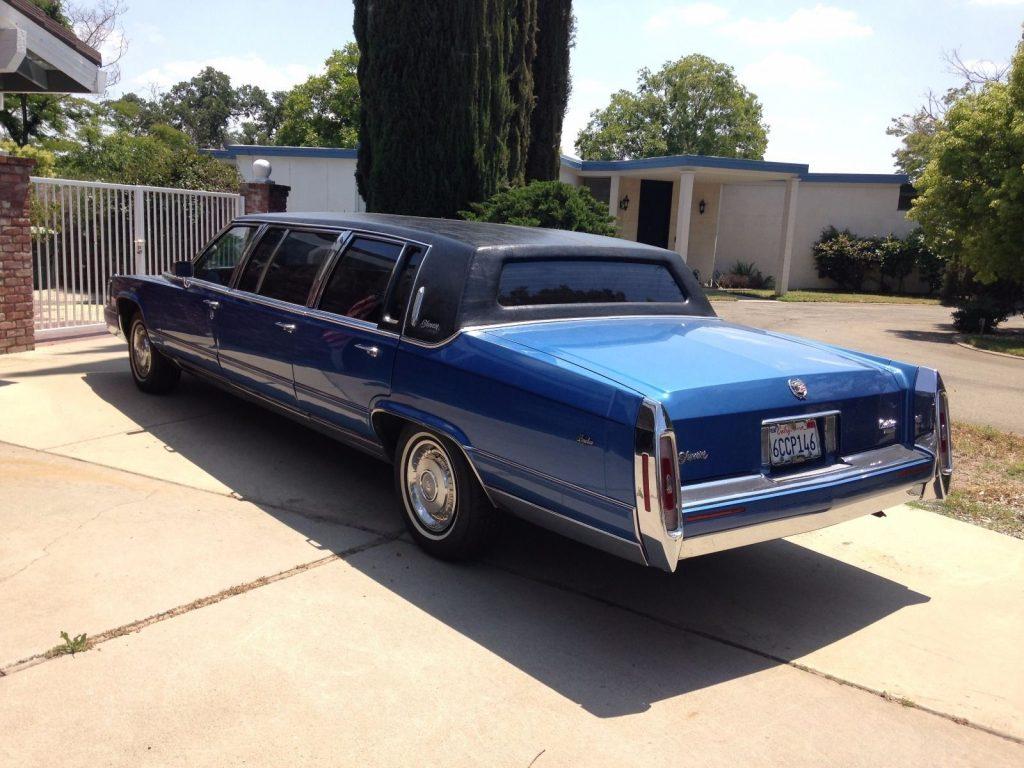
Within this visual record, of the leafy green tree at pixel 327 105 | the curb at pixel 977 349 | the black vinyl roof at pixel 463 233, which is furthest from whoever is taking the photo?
the leafy green tree at pixel 327 105

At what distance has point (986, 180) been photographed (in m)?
14.9

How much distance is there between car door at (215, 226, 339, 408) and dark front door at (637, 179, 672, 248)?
21459mm

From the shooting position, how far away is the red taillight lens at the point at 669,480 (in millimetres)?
3385

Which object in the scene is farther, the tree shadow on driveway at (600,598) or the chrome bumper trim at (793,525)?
the tree shadow on driveway at (600,598)

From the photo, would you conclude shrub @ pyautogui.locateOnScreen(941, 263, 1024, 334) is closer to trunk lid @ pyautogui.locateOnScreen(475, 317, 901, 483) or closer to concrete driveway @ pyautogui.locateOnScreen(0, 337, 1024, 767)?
concrete driveway @ pyautogui.locateOnScreen(0, 337, 1024, 767)

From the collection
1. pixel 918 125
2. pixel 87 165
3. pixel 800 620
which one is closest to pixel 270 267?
pixel 800 620

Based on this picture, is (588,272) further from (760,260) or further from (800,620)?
(760,260)

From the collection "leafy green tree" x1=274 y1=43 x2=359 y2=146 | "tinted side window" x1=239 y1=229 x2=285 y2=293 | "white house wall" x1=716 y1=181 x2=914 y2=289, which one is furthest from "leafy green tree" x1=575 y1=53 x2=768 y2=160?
"tinted side window" x1=239 y1=229 x2=285 y2=293

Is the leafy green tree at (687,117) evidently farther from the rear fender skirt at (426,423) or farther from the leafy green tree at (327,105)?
the rear fender skirt at (426,423)

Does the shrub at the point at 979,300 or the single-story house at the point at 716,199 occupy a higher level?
the single-story house at the point at 716,199

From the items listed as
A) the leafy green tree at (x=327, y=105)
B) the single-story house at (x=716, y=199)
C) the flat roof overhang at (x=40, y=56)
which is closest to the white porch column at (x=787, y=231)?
the single-story house at (x=716, y=199)

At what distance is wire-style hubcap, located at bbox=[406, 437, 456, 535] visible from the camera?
176 inches

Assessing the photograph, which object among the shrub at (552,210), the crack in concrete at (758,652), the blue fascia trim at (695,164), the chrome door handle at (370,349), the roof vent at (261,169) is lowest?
the crack in concrete at (758,652)

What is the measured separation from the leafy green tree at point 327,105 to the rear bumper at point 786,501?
1683 inches
